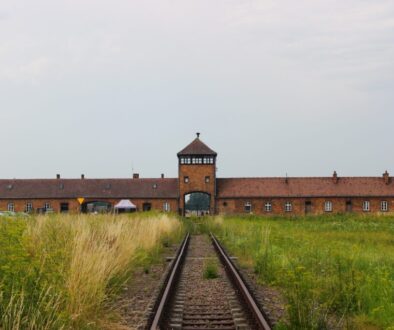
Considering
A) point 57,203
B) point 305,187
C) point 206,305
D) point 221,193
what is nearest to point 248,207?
point 221,193

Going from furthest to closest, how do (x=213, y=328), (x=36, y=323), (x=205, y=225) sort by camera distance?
(x=205, y=225) < (x=213, y=328) < (x=36, y=323)

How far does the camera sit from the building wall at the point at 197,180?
221 ft

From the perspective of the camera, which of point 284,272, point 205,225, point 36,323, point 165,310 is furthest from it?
point 205,225

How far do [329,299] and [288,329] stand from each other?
181 cm

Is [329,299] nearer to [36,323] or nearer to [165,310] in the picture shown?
[165,310]

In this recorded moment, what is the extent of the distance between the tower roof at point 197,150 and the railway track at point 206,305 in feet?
177

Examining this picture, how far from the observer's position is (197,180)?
222 feet

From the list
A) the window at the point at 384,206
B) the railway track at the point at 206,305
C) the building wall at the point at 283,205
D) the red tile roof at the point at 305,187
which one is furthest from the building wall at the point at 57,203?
the railway track at the point at 206,305

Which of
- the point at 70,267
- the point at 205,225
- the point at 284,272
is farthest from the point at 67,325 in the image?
the point at 205,225

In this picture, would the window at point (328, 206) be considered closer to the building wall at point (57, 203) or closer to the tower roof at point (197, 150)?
the tower roof at point (197, 150)

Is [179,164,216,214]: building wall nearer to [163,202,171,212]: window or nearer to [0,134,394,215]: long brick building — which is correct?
[0,134,394,215]: long brick building

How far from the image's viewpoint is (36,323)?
6.09 metres

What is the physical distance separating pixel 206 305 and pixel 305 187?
5963cm

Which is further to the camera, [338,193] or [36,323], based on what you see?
[338,193]
